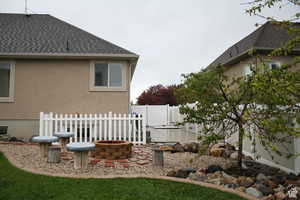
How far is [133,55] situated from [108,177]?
670 cm

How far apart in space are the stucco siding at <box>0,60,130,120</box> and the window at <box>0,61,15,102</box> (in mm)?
210

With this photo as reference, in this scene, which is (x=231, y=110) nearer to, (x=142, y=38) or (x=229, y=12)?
(x=229, y=12)

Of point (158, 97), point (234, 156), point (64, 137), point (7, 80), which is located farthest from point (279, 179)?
point (158, 97)

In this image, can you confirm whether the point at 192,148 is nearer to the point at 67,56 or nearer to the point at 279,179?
the point at 279,179

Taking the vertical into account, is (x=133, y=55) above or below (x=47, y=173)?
above

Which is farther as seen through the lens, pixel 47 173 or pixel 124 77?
pixel 124 77

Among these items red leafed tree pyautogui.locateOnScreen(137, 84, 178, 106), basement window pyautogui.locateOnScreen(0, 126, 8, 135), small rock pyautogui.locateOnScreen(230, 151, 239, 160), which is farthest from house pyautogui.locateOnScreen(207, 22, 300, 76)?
basement window pyautogui.locateOnScreen(0, 126, 8, 135)

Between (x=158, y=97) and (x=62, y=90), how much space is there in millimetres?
16622

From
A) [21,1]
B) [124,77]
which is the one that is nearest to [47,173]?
[124,77]

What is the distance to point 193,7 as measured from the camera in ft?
46.4

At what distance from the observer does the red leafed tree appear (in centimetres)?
2584

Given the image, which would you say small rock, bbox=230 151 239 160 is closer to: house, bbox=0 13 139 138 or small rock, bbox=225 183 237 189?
small rock, bbox=225 183 237 189

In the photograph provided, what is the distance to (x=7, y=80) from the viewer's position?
1028 centimetres

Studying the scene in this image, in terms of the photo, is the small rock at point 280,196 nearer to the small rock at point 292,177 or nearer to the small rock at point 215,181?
the small rock at point 215,181
